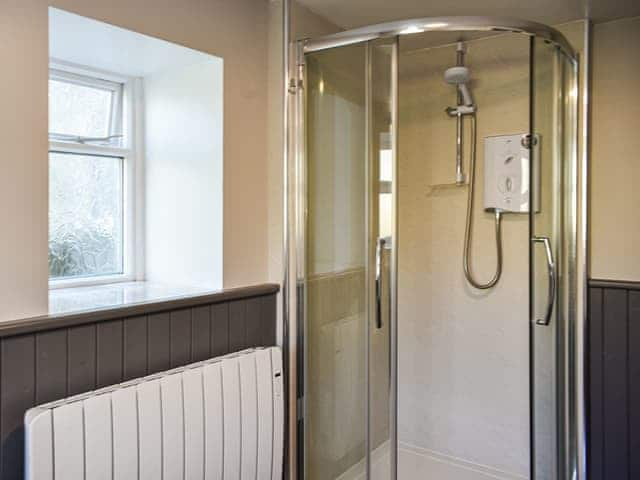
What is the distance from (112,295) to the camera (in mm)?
1886

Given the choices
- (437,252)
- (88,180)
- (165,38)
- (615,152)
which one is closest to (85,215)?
(88,180)

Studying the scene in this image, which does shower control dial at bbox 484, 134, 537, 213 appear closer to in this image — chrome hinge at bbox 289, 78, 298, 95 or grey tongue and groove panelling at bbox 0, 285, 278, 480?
chrome hinge at bbox 289, 78, 298, 95

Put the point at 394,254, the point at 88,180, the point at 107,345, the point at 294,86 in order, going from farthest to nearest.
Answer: the point at 294,86, the point at 88,180, the point at 394,254, the point at 107,345

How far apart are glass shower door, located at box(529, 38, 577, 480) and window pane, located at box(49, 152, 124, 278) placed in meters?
1.75

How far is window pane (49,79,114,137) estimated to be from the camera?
1980 mm

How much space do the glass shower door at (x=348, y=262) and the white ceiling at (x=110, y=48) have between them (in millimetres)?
548

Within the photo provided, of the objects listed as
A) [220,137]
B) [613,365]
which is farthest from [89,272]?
[613,365]

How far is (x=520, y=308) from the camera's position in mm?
2586

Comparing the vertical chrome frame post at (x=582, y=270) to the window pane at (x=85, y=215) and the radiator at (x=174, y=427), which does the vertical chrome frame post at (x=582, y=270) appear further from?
the window pane at (x=85, y=215)

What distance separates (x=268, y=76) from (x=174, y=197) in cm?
68

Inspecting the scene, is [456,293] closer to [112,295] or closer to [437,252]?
[437,252]

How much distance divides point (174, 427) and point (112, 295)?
546 mm

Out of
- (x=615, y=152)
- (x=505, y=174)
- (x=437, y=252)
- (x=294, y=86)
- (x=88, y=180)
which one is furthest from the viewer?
(x=437, y=252)

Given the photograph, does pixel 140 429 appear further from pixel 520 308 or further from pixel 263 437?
pixel 520 308
